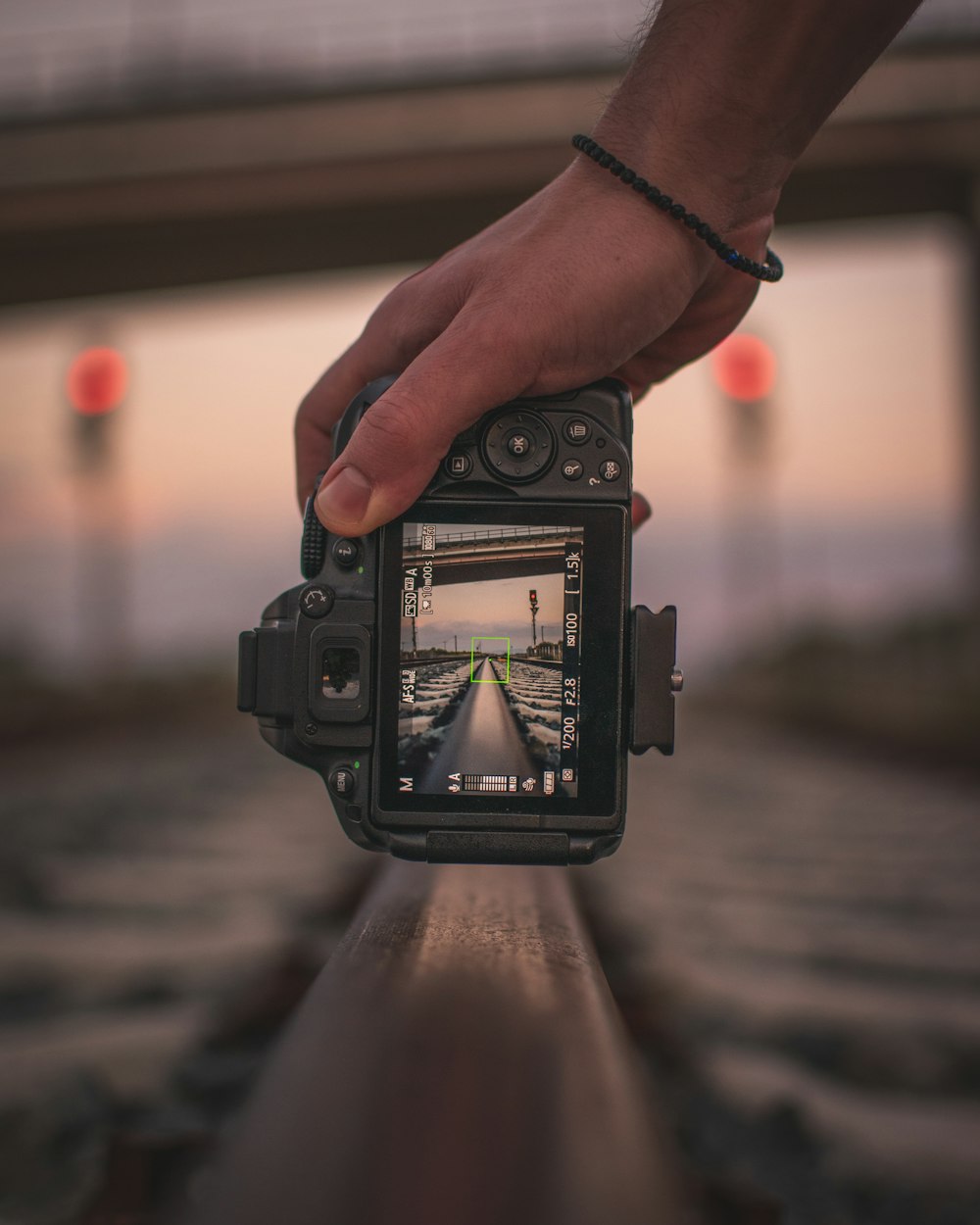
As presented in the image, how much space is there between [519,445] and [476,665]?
0.90 ft

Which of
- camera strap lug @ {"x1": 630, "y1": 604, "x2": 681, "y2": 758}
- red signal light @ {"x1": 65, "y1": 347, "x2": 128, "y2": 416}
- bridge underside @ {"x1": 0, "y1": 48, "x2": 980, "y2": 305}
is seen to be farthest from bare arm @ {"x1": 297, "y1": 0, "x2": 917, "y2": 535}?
red signal light @ {"x1": 65, "y1": 347, "x2": 128, "y2": 416}

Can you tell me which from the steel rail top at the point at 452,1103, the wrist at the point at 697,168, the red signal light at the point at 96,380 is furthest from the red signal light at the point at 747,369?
the steel rail top at the point at 452,1103

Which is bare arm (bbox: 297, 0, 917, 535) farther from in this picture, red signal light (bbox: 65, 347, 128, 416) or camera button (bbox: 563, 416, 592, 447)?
red signal light (bbox: 65, 347, 128, 416)

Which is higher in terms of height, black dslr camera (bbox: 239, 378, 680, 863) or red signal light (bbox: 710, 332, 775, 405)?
red signal light (bbox: 710, 332, 775, 405)

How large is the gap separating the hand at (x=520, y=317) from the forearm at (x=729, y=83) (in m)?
0.06

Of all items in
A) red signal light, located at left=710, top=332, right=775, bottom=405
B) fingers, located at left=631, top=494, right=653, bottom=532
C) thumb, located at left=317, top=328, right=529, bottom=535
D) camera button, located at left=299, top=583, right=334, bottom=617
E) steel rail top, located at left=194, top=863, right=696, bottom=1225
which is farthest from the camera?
red signal light, located at left=710, top=332, right=775, bottom=405

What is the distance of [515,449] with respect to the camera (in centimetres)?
114

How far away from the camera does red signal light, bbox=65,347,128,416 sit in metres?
17.9

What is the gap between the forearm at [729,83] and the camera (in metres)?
1.06

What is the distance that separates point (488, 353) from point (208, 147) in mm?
16511

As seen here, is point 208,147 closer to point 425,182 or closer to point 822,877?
point 425,182

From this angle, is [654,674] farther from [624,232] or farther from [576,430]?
[624,232]

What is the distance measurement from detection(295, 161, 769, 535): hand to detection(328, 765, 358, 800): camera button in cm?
26

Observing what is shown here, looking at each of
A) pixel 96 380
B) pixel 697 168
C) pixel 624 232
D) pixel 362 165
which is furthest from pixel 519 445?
pixel 96 380
